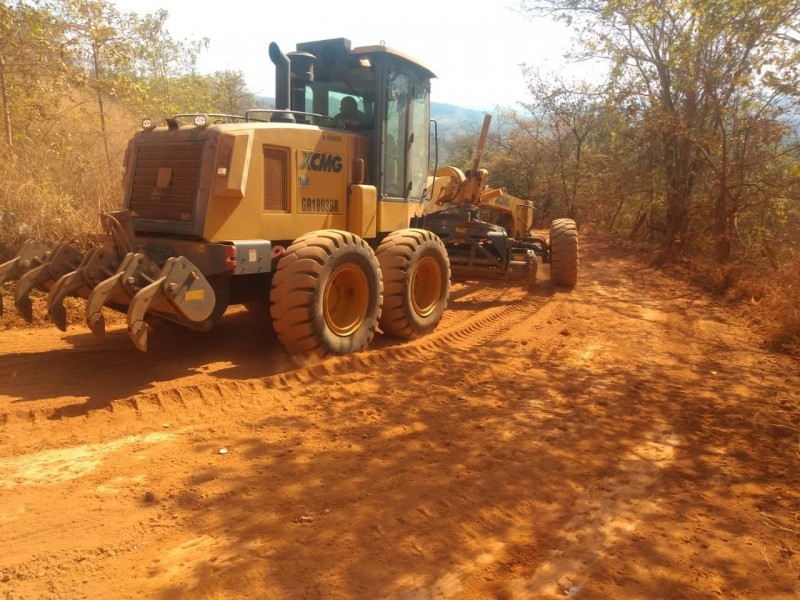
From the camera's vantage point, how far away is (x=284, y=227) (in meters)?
5.83

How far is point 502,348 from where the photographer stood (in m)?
6.72

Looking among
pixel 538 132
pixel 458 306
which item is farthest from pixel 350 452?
pixel 538 132

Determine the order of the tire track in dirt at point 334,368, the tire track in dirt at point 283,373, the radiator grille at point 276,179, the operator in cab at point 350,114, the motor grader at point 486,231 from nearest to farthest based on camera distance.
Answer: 1. the tire track in dirt at point 283,373
2. the tire track in dirt at point 334,368
3. the radiator grille at point 276,179
4. the operator in cab at point 350,114
5. the motor grader at point 486,231

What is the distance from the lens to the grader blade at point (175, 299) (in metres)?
4.45

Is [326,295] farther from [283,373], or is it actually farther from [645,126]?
[645,126]

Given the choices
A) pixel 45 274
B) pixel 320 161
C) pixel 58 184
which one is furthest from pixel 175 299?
pixel 58 184

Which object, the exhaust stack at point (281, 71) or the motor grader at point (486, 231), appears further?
the motor grader at point (486, 231)

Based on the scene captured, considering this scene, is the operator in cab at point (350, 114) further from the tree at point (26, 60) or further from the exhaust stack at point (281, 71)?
the tree at point (26, 60)

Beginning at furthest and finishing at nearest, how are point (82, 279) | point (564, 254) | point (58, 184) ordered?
1. point (564, 254)
2. point (58, 184)
3. point (82, 279)

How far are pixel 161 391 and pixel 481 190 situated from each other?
714cm

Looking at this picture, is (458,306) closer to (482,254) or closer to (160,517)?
(482,254)

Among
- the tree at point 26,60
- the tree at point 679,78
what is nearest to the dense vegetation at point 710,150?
the tree at point 679,78

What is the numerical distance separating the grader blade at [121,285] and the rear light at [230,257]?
57cm

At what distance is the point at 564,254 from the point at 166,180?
7119 millimetres
